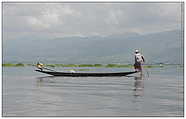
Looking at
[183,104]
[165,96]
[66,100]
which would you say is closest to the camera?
[183,104]

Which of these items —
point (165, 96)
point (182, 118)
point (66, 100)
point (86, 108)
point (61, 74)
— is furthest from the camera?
point (61, 74)

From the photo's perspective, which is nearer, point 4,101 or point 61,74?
point 4,101

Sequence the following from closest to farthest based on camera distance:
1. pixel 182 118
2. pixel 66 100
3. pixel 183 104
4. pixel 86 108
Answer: pixel 182 118 < pixel 86 108 < pixel 183 104 < pixel 66 100

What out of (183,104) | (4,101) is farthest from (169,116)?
(4,101)

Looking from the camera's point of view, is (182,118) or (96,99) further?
(96,99)

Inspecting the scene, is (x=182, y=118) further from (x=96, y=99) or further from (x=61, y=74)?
(x=61, y=74)

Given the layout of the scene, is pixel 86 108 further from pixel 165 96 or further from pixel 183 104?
pixel 165 96

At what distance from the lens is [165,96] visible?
609 inches

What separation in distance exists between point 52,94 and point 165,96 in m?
4.05

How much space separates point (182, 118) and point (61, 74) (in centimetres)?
1783

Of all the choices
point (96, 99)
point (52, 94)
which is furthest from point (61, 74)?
point (96, 99)

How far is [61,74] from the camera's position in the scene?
28.3 meters

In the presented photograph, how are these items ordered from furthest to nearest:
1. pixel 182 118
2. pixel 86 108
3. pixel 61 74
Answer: pixel 61 74 < pixel 86 108 < pixel 182 118

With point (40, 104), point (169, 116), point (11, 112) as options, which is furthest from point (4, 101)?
point (169, 116)
